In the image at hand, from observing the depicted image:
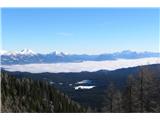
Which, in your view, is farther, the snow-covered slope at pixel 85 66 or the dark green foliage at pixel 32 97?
the snow-covered slope at pixel 85 66

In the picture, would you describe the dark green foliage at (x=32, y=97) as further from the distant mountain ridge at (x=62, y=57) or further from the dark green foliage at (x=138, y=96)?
the dark green foliage at (x=138, y=96)

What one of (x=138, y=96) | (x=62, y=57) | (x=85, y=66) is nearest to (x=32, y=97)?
(x=62, y=57)

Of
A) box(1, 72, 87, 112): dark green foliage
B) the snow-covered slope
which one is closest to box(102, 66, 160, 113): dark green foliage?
the snow-covered slope

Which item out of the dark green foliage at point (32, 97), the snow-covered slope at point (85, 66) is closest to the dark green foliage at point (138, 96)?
the snow-covered slope at point (85, 66)

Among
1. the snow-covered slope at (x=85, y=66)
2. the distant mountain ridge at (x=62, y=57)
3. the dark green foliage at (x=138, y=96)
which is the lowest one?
the dark green foliage at (x=138, y=96)

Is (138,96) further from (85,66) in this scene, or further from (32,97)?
(32,97)

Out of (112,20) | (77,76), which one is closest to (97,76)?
(77,76)

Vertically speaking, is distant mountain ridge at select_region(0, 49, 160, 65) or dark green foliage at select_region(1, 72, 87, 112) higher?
distant mountain ridge at select_region(0, 49, 160, 65)

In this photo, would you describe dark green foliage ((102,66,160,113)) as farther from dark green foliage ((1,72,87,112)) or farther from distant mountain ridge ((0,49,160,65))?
dark green foliage ((1,72,87,112))
